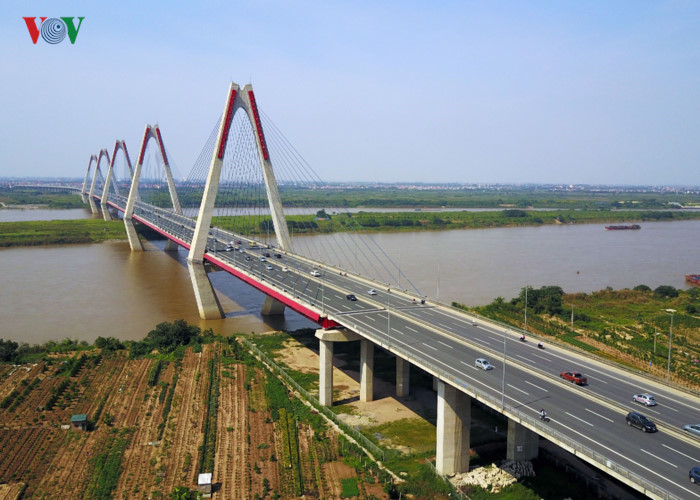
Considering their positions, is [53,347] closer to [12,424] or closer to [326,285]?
[12,424]

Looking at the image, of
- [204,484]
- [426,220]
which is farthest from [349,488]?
[426,220]

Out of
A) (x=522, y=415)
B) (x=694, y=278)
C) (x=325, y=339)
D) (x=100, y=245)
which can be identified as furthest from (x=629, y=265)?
(x=100, y=245)

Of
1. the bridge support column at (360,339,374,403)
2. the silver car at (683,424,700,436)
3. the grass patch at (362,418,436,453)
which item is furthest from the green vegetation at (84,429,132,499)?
the silver car at (683,424,700,436)

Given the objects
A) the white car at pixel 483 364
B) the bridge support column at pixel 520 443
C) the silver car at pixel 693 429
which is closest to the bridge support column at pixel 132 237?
the white car at pixel 483 364

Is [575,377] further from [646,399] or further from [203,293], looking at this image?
[203,293]

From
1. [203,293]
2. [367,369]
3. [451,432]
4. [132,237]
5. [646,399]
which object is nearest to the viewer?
[646,399]
